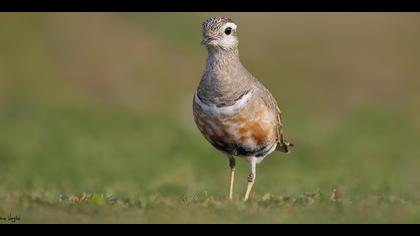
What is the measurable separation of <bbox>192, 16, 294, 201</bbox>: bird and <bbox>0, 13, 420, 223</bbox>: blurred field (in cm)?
74

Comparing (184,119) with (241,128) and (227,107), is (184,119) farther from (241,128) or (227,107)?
(227,107)

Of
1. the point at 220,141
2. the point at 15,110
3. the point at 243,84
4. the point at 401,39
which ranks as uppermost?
the point at 401,39

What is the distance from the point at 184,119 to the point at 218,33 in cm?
1192

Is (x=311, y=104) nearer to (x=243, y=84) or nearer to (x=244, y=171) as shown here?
(x=244, y=171)

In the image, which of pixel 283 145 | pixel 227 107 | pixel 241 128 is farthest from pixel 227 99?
pixel 283 145

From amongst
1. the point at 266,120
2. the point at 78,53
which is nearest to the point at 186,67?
the point at 78,53

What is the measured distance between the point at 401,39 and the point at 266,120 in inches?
776

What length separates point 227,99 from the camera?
32.9 ft

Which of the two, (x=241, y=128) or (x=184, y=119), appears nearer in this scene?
(x=241, y=128)

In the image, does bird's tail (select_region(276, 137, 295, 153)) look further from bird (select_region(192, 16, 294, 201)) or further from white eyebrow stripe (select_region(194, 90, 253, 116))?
white eyebrow stripe (select_region(194, 90, 253, 116))

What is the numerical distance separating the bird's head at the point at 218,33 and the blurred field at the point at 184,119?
1.76 metres

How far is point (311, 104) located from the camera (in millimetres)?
24328

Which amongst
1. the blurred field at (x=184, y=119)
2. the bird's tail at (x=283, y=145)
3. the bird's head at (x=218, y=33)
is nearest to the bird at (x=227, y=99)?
the bird's head at (x=218, y=33)

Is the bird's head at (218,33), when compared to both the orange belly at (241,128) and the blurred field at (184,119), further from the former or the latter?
the blurred field at (184,119)
